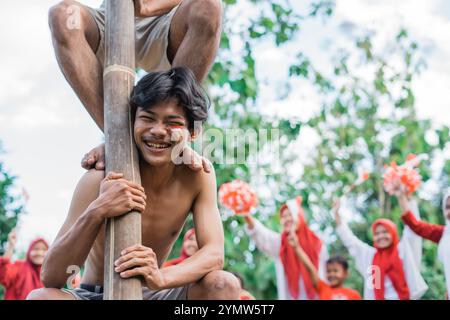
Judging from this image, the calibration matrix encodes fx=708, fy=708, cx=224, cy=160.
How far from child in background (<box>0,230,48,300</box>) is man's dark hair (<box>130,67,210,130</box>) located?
536 centimetres

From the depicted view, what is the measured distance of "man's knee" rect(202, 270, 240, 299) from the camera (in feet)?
9.59

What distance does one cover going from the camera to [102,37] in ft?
11.1

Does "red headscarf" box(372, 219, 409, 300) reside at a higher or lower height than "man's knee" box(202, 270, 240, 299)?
higher

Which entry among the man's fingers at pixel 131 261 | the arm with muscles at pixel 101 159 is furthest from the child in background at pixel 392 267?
the man's fingers at pixel 131 261

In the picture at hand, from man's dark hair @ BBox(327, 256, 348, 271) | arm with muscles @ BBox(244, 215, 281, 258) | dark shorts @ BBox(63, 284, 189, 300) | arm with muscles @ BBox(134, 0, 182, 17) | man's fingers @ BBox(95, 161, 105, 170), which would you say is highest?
arm with muscles @ BBox(244, 215, 281, 258)

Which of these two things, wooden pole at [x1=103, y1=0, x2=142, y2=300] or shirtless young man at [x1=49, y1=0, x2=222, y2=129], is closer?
wooden pole at [x1=103, y1=0, x2=142, y2=300]

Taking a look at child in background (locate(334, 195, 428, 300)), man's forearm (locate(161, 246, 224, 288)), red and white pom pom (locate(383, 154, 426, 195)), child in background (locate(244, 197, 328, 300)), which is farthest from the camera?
child in background (locate(244, 197, 328, 300))

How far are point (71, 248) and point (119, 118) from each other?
0.56m

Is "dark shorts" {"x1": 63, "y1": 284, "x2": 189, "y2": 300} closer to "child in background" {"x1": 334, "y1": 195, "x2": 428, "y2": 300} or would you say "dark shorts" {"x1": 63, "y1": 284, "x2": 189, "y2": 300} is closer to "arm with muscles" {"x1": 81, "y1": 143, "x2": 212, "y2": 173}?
"arm with muscles" {"x1": 81, "y1": 143, "x2": 212, "y2": 173}

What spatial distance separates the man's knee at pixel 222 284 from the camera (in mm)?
2924

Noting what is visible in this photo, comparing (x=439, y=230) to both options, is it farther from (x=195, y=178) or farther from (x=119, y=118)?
(x=119, y=118)

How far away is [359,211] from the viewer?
17828 millimetres

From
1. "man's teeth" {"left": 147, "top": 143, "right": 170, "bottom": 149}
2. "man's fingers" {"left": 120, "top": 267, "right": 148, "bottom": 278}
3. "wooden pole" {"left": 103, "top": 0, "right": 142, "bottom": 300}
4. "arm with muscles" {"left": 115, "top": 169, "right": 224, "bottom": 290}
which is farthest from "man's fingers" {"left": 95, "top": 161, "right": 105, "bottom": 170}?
"man's fingers" {"left": 120, "top": 267, "right": 148, "bottom": 278}

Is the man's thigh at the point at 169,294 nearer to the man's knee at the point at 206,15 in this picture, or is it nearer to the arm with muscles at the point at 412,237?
the man's knee at the point at 206,15
